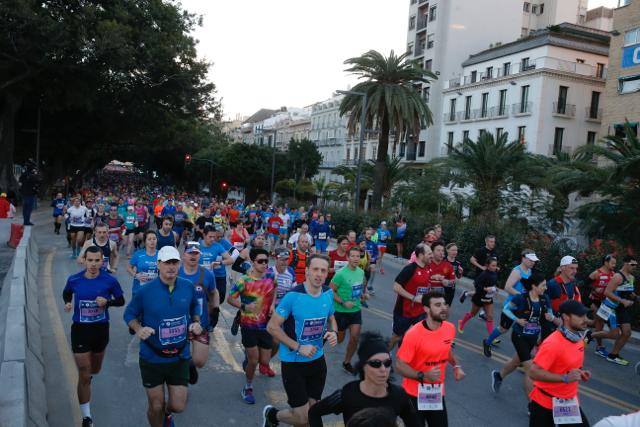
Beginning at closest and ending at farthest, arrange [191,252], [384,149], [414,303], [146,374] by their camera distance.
A: [146,374] → [191,252] → [414,303] → [384,149]

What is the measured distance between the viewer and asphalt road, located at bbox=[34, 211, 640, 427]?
591 centimetres

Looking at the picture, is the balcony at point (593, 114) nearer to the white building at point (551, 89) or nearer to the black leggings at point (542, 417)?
the white building at point (551, 89)

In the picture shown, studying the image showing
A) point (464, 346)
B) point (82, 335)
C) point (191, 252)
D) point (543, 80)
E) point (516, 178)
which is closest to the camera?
point (82, 335)

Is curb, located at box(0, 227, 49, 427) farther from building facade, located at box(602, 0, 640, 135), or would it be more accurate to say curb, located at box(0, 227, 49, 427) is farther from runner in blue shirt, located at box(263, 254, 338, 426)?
building facade, located at box(602, 0, 640, 135)

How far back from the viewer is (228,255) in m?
8.54

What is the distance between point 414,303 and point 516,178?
1559 centimetres

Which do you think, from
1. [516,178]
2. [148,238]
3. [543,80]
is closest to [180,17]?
[516,178]

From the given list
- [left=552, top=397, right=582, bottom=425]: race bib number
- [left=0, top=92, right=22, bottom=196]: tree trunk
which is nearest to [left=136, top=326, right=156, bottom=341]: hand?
[left=552, top=397, right=582, bottom=425]: race bib number

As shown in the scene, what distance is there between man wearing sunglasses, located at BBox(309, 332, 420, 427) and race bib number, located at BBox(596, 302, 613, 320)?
701 centimetres

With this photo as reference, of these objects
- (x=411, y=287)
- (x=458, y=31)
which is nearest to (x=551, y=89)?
(x=458, y=31)

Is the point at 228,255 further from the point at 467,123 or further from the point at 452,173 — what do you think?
the point at 467,123

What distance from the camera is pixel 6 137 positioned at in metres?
31.4

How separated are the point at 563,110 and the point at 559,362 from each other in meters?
39.2

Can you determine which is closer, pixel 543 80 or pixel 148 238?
pixel 148 238
